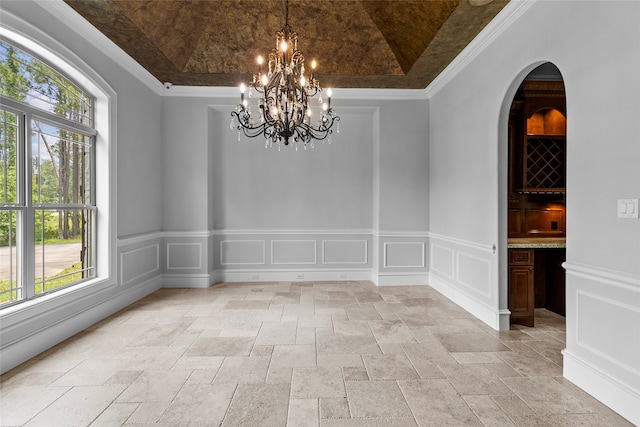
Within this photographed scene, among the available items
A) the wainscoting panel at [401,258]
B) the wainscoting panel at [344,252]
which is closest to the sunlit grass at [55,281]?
the wainscoting panel at [344,252]

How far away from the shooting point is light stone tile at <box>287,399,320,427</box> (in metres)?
2.12

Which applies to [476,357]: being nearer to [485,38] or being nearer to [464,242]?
[464,242]

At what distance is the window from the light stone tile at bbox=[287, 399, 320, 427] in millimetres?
2820

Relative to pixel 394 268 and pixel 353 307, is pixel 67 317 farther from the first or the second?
pixel 394 268

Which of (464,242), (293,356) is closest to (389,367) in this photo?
(293,356)

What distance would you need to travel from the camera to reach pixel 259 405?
2318 millimetres

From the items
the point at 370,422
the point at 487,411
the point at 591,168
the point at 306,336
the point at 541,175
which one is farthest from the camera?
the point at 541,175

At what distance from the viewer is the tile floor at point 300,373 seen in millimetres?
2205

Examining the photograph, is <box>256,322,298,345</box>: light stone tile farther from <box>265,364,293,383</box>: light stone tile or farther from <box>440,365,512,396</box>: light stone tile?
<box>440,365,512,396</box>: light stone tile

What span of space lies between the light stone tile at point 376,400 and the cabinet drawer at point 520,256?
2233 mm

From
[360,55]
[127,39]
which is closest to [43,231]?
[127,39]

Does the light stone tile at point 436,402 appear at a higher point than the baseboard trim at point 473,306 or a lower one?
lower

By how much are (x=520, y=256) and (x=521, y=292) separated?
0.43 m

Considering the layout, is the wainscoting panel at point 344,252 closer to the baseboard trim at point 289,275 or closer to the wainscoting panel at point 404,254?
the baseboard trim at point 289,275
